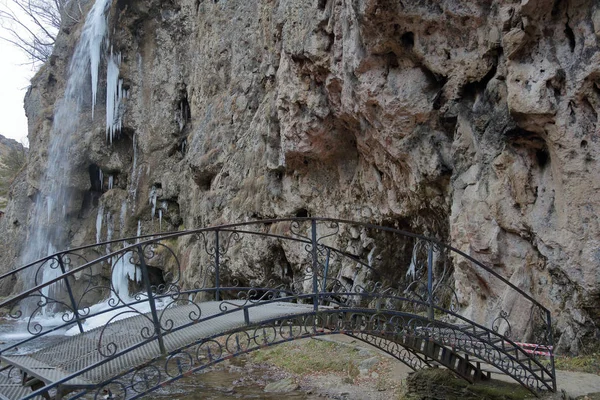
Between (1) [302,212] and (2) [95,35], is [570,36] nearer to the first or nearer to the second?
(1) [302,212]

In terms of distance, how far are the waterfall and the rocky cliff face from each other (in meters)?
5.61

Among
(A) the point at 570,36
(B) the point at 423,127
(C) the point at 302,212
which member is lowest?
(C) the point at 302,212

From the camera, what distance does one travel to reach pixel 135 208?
19.2m

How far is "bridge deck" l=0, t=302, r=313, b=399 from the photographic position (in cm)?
348

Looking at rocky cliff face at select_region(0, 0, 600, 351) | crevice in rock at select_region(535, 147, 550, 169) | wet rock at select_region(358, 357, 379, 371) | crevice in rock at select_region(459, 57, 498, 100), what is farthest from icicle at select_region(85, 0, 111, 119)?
crevice in rock at select_region(535, 147, 550, 169)

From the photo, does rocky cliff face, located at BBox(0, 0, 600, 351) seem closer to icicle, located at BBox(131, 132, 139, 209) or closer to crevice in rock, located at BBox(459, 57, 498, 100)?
crevice in rock, located at BBox(459, 57, 498, 100)

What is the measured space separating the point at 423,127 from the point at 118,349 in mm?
6091

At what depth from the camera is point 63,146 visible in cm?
2088

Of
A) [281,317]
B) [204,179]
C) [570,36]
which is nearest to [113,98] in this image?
[204,179]

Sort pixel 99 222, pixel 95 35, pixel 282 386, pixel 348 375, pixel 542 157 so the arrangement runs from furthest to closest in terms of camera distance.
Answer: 1. pixel 95 35
2. pixel 99 222
3. pixel 348 375
4. pixel 282 386
5. pixel 542 157

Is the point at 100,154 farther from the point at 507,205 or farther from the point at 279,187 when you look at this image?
the point at 507,205

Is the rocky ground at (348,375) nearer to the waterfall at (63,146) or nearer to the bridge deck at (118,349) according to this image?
the bridge deck at (118,349)

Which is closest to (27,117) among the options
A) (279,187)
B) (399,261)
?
(279,187)

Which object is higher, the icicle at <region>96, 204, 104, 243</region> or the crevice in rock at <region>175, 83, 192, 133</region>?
the crevice in rock at <region>175, 83, 192, 133</region>
